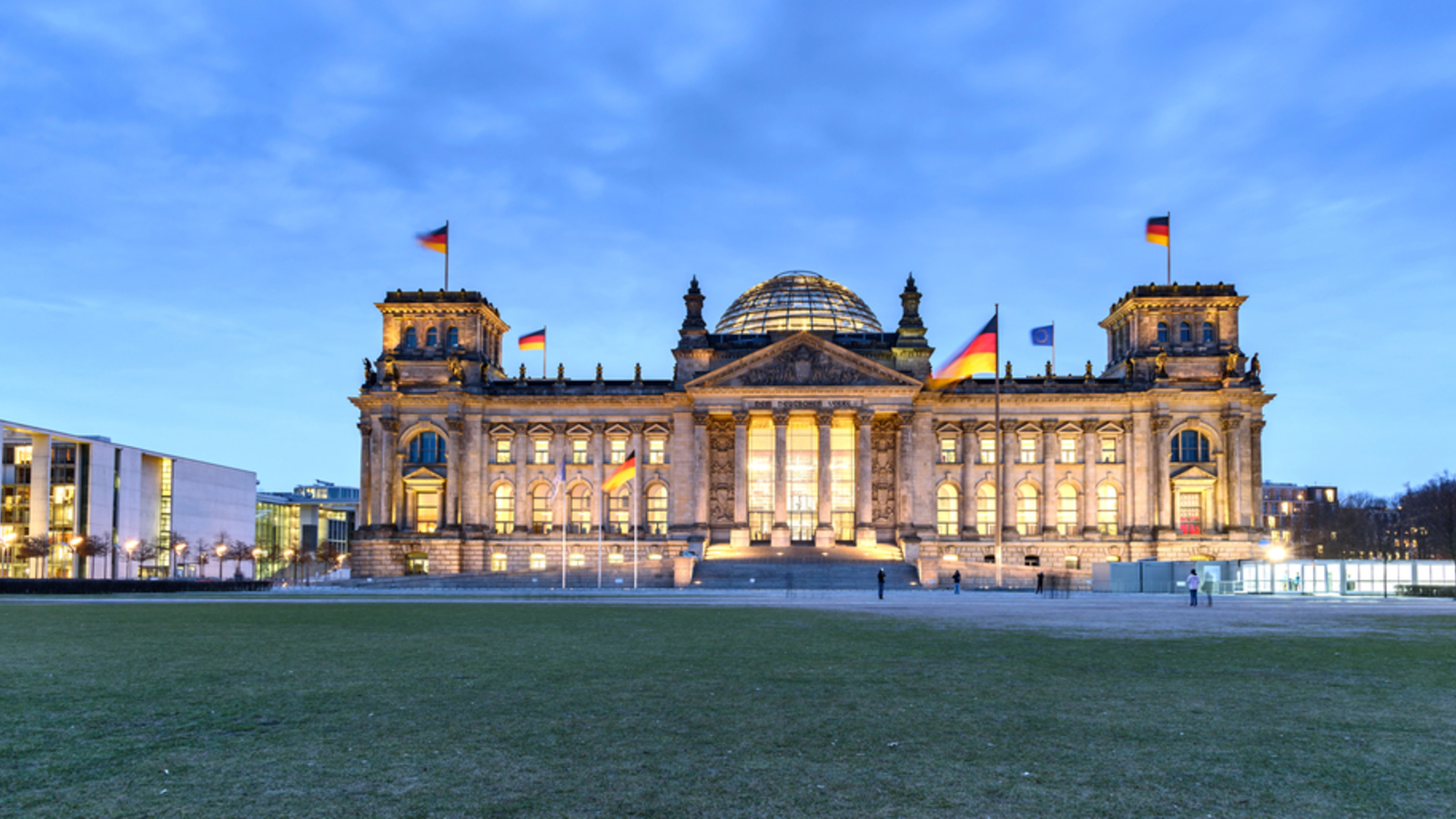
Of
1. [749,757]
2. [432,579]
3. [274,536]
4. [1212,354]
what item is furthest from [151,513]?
[749,757]

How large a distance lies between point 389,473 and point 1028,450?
51661 millimetres

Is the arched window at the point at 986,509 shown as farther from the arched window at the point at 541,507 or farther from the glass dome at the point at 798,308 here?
the arched window at the point at 541,507

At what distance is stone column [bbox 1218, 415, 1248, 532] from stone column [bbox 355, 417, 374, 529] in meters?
67.5

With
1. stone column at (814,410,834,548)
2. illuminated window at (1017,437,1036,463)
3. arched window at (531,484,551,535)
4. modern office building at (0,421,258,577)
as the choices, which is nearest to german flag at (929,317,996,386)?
stone column at (814,410,834,548)

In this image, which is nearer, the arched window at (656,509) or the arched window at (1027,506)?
the arched window at (1027,506)

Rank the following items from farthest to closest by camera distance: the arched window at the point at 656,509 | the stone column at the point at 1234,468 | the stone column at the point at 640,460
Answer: the arched window at the point at 656,509
the stone column at the point at 640,460
the stone column at the point at 1234,468

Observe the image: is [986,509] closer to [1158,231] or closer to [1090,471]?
[1090,471]

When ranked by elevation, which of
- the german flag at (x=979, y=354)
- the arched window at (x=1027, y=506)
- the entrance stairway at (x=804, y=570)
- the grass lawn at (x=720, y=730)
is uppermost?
the german flag at (x=979, y=354)

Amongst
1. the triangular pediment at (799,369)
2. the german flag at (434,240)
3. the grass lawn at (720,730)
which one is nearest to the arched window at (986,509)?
the triangular pediment at (799,369)

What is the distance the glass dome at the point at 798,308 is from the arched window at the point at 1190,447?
2857 cm

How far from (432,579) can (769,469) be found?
93.5 feet

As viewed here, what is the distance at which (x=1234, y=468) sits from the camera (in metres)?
85.3

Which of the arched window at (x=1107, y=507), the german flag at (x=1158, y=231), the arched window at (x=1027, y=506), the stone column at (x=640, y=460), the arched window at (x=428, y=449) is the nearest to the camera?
the german flag at (x=1158, y=231)

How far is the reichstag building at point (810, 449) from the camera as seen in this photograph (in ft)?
278
